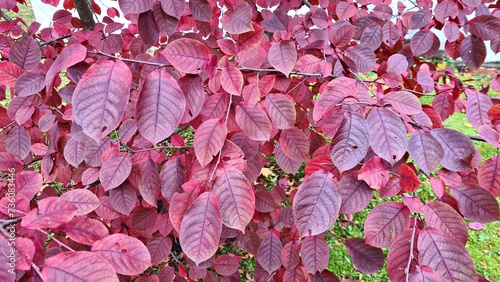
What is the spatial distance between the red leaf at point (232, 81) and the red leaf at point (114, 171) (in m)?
0.36

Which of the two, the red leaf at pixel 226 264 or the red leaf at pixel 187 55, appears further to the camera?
the red leaf at pixel 226 264

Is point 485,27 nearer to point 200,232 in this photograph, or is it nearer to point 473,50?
point 473,50

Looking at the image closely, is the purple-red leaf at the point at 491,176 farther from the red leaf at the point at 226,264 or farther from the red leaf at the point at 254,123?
the red leaf at the point at 226,264

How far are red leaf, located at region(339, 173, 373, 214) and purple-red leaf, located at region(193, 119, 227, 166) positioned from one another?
25 cm

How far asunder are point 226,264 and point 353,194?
2.50 feet

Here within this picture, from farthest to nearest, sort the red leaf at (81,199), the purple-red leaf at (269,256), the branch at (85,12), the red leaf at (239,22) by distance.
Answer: the branch at (85,12) → the purple-red leaf at (269,256) → the red leaf at (239,22) → the red leaf at (81,199)

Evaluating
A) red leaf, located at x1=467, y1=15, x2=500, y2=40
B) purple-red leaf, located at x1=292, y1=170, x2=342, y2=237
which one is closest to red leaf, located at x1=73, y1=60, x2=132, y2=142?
purple-red leaf, located at x1=292, y1=170, x2=342, y2=237

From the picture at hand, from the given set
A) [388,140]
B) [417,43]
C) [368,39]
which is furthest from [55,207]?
[417,43]

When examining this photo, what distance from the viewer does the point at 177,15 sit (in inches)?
32.1

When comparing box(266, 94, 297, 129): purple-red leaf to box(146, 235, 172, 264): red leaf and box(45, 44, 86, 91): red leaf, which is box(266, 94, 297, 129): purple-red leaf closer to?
box(45, 44, 86, 91): red leaf

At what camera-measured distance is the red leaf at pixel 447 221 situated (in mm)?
615

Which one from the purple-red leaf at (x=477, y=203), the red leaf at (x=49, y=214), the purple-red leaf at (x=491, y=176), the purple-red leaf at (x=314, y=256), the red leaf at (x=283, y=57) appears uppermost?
the red leaf at (x=283, y=57)

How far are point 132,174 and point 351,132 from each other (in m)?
0.61

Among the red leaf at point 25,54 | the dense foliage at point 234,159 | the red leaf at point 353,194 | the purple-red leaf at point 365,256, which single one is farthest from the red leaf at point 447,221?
the red leaf at point 25,54
